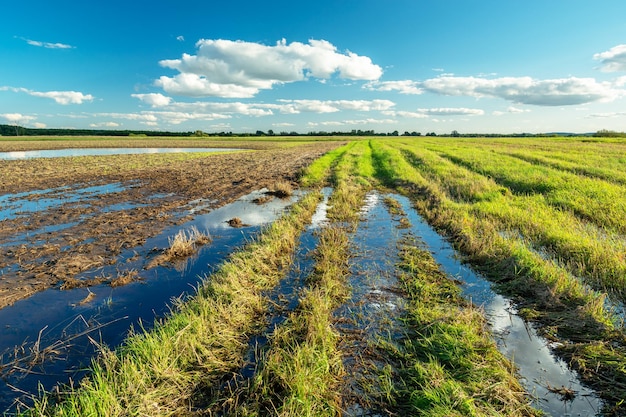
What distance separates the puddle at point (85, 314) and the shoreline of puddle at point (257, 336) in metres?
0.02

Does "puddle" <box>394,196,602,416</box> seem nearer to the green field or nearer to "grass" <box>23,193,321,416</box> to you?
the green field

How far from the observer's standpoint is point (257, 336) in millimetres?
5012

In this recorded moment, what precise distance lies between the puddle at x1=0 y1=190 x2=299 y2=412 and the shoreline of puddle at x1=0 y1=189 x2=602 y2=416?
16mm

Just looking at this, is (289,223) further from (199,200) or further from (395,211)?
(199,200)

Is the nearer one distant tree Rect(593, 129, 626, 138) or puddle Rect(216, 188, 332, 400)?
puddle Rect(216, 188, 332, 400)

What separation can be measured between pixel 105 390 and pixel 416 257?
21.8 ft

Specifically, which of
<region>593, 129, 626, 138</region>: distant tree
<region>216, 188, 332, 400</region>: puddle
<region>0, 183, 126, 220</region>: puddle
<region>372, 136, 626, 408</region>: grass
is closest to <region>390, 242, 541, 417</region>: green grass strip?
<region>372, 136, 626, 408</region>: grass

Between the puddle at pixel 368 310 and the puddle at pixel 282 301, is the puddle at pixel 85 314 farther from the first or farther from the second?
the puddle at pixel 368 310

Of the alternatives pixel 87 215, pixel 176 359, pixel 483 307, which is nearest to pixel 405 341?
pixel 483 307

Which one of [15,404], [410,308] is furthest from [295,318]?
[15,404]

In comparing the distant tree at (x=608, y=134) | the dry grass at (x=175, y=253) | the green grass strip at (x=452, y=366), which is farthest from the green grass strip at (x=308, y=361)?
the distant tree at (x=608, y=134)

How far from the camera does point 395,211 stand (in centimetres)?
1283

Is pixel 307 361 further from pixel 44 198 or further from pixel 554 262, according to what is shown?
pixel 44 198

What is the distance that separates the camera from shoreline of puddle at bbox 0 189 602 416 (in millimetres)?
4039
